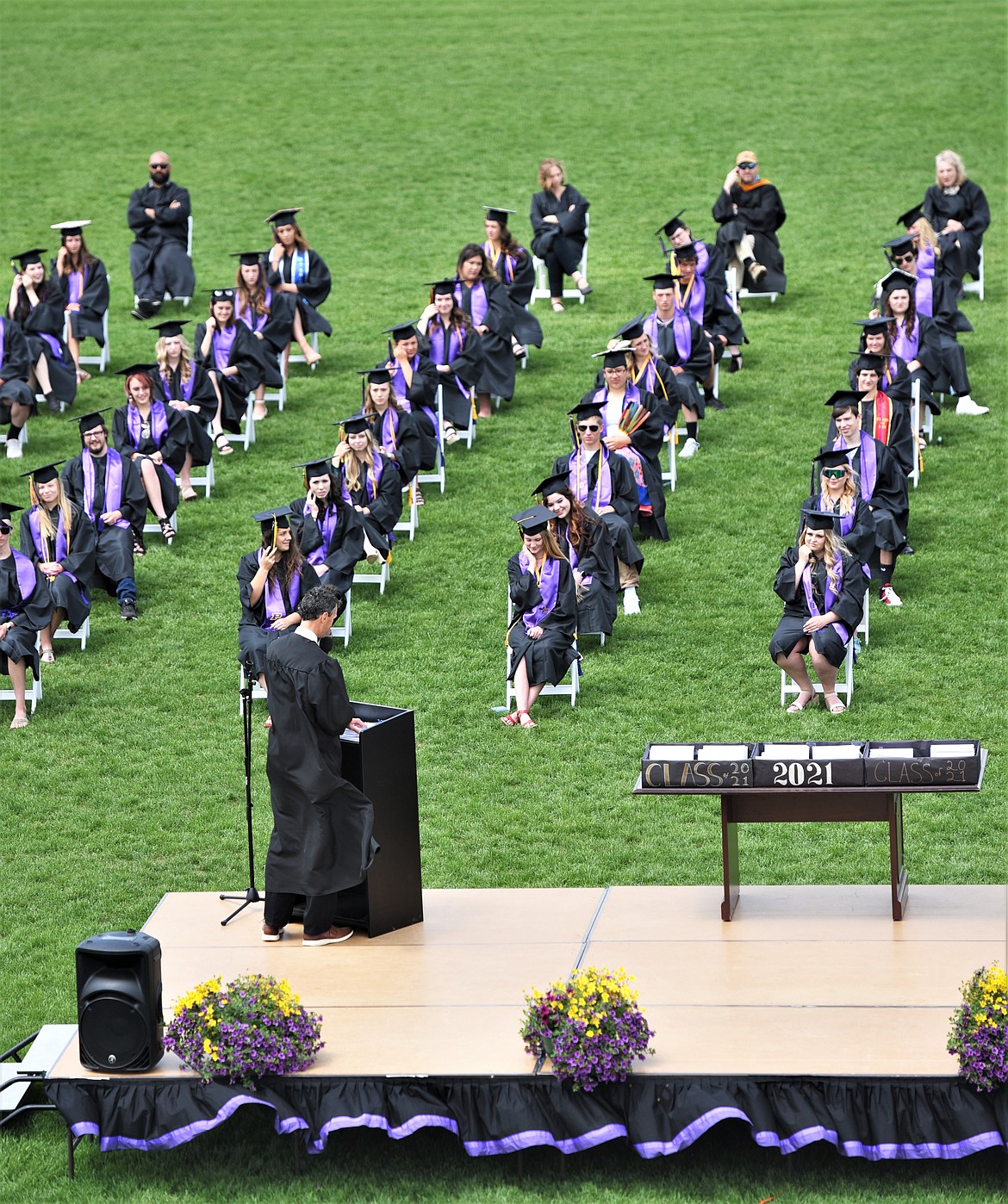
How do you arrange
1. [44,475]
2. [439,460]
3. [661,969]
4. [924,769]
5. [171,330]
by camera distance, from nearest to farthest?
[661,969] → [924,769] → [44,475] → [439,460] → [171,330]

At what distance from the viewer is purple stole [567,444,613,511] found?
45.7 feet

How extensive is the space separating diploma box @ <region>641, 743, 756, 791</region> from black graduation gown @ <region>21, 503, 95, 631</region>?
5.60m

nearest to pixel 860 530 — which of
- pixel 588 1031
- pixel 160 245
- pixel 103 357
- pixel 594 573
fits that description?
pixel 594 573

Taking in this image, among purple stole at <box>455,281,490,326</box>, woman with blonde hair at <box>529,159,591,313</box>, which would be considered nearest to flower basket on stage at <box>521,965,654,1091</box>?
purple stole at <box>455,281,490,326</box>

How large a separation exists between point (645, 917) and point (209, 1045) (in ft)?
8.15

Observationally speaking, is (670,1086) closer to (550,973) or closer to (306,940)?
(550,973)

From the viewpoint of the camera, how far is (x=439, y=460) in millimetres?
15969

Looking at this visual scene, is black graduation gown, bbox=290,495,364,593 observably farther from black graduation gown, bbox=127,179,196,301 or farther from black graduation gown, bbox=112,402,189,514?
black graduation gown, bbox=127,179,196,301

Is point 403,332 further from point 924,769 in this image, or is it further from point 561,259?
point 924,769

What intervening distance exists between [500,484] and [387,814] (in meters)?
7.35

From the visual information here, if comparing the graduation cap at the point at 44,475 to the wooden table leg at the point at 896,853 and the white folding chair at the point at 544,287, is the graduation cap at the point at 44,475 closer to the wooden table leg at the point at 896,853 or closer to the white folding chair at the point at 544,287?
the wooden table leg at the point at 896,853

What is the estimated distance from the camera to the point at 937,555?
14148mm

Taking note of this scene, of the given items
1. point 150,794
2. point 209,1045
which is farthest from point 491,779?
point 209,1045

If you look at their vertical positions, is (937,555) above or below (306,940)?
above
